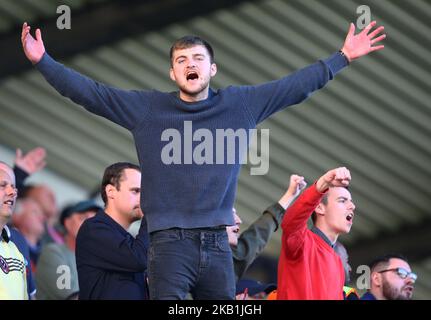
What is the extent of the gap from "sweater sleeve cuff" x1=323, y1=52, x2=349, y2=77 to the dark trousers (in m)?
1.06

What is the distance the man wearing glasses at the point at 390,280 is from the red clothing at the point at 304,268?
51.7 inches

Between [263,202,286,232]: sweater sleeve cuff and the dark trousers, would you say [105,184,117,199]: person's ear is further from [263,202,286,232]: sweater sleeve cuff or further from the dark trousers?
[263,202,286,232]: sweater sleeve cuff

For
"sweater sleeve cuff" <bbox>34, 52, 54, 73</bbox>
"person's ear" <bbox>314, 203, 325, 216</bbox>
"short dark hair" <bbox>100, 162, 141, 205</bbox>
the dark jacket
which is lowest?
the dark jacket

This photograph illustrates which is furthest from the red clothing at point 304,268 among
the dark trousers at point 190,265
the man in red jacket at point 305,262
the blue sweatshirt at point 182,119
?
the dark trousers at point 190,265

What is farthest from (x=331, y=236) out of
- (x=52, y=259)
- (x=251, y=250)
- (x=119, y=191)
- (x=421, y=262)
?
(x=421, y=262)

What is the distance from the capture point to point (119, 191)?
7035mm

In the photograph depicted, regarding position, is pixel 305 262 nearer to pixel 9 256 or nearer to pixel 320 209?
pixel 320 209

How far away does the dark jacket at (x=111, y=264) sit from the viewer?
6.62 meters

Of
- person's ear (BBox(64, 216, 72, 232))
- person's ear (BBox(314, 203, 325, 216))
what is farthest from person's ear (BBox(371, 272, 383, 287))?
person's ear (BBox(64, 216, 72, 232))

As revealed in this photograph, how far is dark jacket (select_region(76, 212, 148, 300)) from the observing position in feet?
21.7

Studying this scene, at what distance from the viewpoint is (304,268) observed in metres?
6.87

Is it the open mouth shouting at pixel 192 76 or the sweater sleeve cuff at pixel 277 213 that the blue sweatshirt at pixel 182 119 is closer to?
the open mouth shouting at pixel 192 76

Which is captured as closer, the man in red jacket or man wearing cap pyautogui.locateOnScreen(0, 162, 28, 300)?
→ man wearing cap pyautogui.locateOnScreen(0, 162, 28, 300)

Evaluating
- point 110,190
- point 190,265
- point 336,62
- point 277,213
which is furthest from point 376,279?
point 190,265
